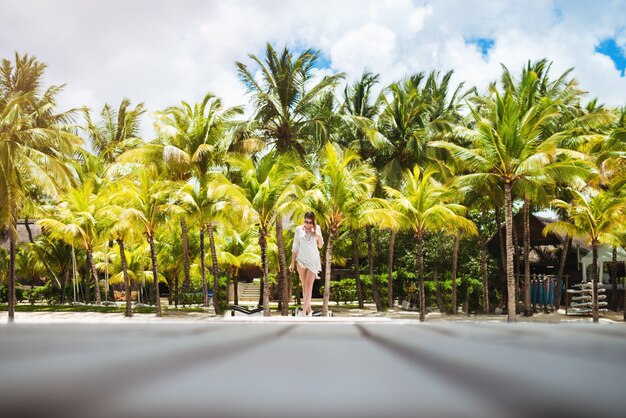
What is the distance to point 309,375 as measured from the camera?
0.54 meters

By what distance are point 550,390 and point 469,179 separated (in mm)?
22658

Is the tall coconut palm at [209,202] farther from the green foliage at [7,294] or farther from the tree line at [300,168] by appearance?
the green foliage at [7,294]

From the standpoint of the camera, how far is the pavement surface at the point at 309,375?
439 mm

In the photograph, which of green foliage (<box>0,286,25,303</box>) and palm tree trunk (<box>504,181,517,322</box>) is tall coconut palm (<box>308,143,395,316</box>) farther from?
green foliage (<box>0,286,25,303</box>)

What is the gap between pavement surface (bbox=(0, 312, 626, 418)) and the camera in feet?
1.44

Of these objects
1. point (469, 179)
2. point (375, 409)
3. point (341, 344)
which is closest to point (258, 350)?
point (341, 344)

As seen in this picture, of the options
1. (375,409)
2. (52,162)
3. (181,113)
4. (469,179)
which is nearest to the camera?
(375,409)

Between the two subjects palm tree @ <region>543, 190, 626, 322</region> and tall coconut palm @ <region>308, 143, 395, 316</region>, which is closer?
tall coconut palm @ <region>308, 143, 395, 316</region>

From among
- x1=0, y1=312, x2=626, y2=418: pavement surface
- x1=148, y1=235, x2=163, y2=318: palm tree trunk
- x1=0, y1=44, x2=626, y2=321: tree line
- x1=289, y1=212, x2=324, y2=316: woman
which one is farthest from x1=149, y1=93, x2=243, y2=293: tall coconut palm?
x1=0, y1=312, x2=626, y2=418: pavement surface

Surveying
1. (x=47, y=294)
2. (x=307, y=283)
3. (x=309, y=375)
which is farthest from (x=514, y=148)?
(x=47, y=294)

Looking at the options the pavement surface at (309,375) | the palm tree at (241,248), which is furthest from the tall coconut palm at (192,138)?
the pavement surface at (309,375)

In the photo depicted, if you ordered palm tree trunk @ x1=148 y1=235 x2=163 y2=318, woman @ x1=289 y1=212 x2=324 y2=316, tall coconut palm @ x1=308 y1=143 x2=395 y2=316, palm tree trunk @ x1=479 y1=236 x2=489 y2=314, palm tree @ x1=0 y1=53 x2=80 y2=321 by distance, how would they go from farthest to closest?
palm tree trunk @ x1=479 y1=236 x2=489 y2=314, palm tree trunk @ x1=148 y1=235 x2=163 y2=318, tall coconut palm @ x1=308 y1=143 x2=395 y2=316, palm tree @ x1=0 y1=53 x2=80 y2=321, woman @ x1=289 y1=212 x2=324 y2=316

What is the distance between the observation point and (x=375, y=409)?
0.45m

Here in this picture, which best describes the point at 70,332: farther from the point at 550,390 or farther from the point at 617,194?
the point at 617,194
